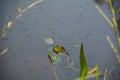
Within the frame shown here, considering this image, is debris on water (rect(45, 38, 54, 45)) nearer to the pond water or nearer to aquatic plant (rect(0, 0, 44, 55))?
the pond water

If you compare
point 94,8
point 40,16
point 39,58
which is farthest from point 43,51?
point 94,8

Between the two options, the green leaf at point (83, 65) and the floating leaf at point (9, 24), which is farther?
the floating leaf at point (9, 24)

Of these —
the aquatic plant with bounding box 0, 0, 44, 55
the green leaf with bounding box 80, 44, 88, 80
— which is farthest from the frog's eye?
the green leaf with bounding box 80, 44, 88, 80

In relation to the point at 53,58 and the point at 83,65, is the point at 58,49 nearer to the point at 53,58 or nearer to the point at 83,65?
the point at 53,58

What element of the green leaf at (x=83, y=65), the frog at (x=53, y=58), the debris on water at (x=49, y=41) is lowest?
the frog at (x=53, y=58)

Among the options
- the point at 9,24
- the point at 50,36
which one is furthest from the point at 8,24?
the point at 50,36

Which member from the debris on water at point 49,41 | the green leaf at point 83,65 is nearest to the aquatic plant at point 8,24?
the debris on water at point 49,41

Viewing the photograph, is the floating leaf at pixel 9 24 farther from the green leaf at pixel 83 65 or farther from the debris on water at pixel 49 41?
the green leaf at pixel 83 65

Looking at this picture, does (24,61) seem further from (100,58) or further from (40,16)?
(100,58)
